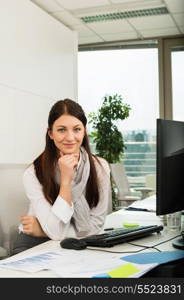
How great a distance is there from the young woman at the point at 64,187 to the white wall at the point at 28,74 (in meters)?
1.72

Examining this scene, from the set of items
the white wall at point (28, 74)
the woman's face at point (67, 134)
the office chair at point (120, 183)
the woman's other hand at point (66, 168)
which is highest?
the white wall at point (28, 74)

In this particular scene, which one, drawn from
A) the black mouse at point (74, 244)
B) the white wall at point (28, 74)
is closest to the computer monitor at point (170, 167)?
the black mouse at point (74, 244)

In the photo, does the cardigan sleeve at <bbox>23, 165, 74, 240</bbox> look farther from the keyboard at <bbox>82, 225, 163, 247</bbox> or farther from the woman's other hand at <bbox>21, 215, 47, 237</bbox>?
the keyboard at <bbox>82, 225, 163, 247</bbox>

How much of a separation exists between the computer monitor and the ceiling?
2.77m

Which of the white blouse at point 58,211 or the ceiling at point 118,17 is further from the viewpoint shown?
the ceiling at point 118,17

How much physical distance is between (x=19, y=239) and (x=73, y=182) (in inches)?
10.1

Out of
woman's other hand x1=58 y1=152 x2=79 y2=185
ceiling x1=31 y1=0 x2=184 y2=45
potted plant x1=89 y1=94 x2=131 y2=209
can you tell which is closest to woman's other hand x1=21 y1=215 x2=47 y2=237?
woman's other hand x1=58 y1=152 x2=79 y2=185

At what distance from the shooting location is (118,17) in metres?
3.89

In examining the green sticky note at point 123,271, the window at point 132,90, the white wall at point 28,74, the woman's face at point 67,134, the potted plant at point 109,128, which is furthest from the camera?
the window at point 132,90

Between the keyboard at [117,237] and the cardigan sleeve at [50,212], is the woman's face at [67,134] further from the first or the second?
the keyboard at [117,237]

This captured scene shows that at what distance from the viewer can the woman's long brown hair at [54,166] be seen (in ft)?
4.07

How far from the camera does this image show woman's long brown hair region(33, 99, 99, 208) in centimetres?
124

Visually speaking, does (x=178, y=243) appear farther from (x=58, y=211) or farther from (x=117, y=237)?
(x=58, y=211)

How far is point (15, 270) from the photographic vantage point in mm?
819
